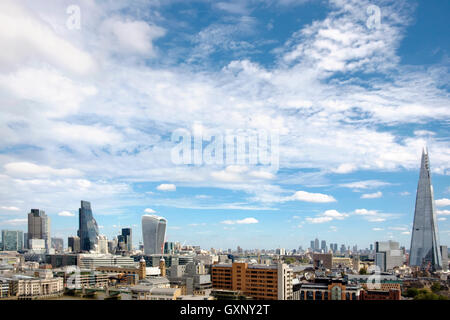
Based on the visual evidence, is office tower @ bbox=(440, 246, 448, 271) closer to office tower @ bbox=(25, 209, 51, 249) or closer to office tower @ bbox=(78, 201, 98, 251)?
office tower @ bbox=(78, 201, 98, 251)

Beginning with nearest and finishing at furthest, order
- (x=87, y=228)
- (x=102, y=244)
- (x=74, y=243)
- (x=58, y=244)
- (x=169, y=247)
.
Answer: (x=58, y=244)
(x=102, y=244)
(x=74, y=243)
(x=169, y=247)
(x=87, y=228)

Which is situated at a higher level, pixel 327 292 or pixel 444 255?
pixel 327 292

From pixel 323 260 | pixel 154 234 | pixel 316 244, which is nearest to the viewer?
pixel 154 234

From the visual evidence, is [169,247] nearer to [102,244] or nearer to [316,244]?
[102,244]

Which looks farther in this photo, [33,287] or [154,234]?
[154,234]

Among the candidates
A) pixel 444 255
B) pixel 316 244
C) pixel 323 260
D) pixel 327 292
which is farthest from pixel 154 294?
pixel 316 244
